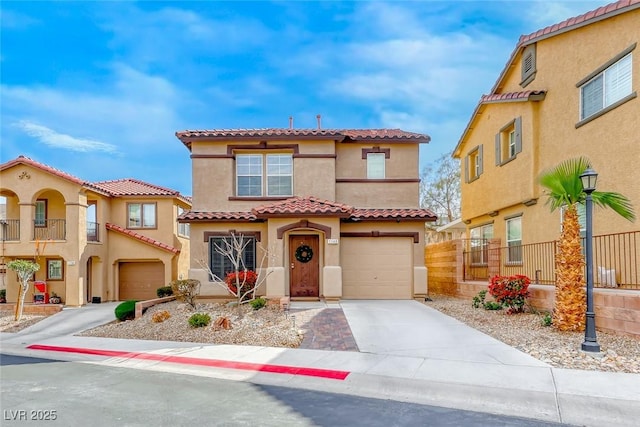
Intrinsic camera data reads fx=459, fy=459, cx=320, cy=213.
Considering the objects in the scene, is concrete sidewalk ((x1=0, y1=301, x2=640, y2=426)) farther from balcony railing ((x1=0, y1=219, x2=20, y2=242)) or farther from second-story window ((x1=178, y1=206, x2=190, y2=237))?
second-story window ((x1=178, y1=206, x2=190, y2=237))

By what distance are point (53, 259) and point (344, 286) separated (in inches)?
566

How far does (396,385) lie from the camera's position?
729 centimetres

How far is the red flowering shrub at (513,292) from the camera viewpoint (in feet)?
40.7

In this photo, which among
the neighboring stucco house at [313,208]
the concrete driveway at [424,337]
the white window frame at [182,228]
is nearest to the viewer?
the concrete driveway at [424,337]

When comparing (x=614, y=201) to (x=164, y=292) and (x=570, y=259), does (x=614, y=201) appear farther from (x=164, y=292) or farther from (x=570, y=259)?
(x=164, y=292)

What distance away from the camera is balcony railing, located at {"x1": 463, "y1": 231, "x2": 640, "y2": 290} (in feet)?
35.7

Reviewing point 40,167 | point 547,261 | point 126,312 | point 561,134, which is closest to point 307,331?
point 126,312

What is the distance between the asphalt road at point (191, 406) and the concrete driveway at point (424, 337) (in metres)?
2.65

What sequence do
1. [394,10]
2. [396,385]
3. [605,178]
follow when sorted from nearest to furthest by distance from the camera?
[396,385] < [605,178] < [394,10]

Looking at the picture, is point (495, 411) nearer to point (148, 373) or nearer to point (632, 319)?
point (632, 319)

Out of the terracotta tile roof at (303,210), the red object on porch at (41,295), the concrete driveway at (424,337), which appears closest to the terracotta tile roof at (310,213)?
the terracotta tile roof at (303,210)

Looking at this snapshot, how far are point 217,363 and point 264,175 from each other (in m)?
10.4

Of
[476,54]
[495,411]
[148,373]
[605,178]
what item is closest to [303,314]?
[148,373]

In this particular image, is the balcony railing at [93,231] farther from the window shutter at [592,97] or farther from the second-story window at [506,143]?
the window shutter at [592,97]
